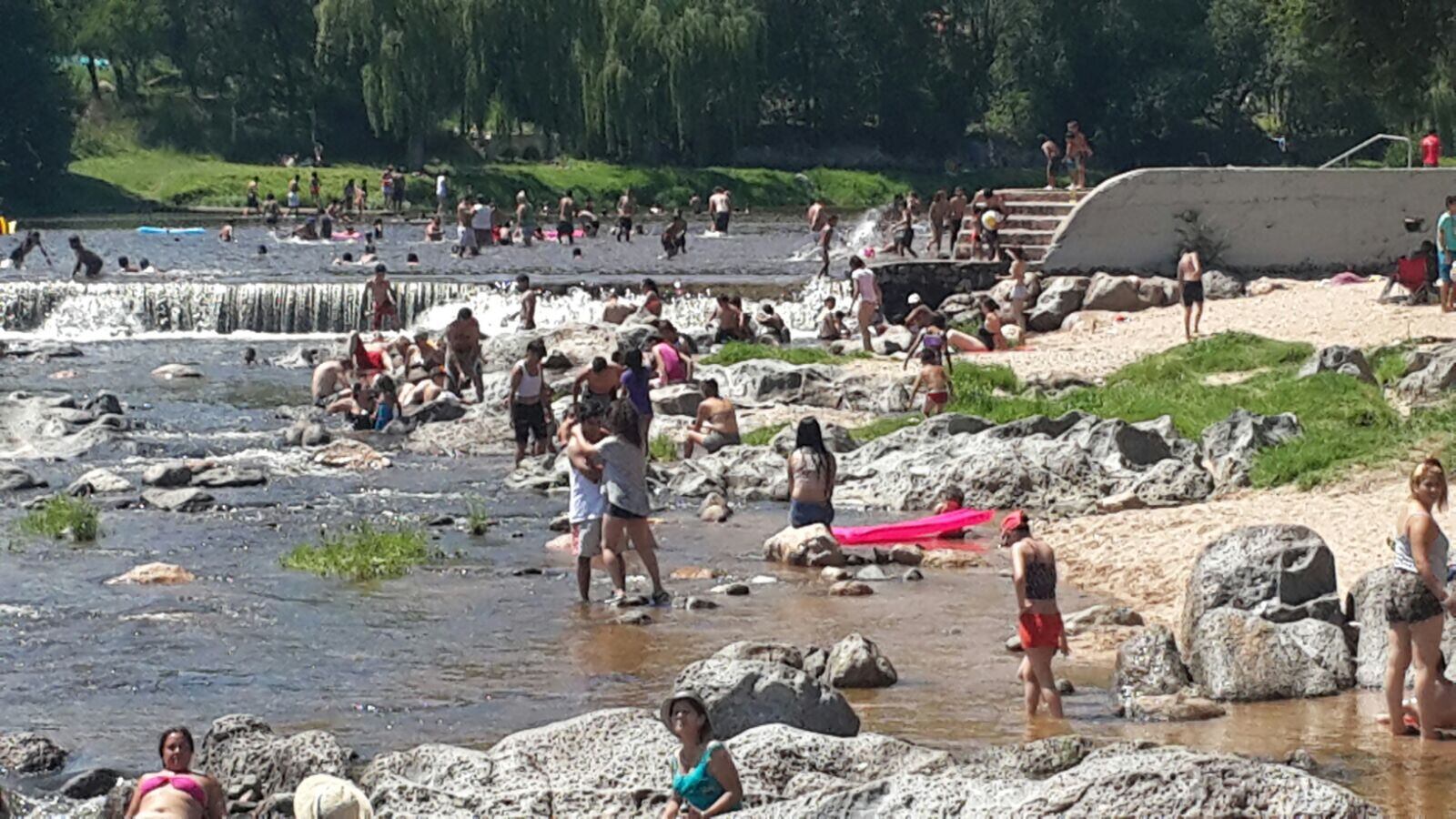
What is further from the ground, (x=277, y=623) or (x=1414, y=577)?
(x=1414, y=577)

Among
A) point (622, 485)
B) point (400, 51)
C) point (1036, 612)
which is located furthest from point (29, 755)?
point (400, 51)

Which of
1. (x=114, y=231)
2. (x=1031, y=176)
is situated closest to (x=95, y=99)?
(x=114, y=231)

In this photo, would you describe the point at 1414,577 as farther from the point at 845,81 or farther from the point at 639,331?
the point at 845,81

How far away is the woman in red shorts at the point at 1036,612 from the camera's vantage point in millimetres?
12125

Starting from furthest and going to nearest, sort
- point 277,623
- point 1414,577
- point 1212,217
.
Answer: point 1212,217 → point 277,623 → point 1414,577

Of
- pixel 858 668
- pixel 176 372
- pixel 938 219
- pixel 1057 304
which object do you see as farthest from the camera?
pixel 938 219

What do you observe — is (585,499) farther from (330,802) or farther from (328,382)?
(328,382)

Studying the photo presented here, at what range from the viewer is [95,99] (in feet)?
255

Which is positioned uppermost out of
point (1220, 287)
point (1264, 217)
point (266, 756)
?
point (1264, 217)

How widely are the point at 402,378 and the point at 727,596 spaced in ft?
43.2

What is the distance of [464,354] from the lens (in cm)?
2727

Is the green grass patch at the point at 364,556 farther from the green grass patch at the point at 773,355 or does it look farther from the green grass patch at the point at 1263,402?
the green grass patch at the point at 773,355

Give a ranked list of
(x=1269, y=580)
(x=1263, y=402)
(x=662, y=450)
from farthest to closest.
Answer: (x=662, y=450)
(x=1263, y=402)
(x=1269, y=580)

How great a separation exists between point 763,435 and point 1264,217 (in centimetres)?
1305
